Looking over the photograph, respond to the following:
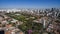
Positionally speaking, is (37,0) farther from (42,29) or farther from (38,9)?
(42,29)

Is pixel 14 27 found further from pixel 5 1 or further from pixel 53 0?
pixel 53 0

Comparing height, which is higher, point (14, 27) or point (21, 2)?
point (21, 2)

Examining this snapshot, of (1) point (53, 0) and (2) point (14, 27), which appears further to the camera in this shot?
(1) point (53, 0)

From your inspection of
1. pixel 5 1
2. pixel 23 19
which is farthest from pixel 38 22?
pixel 5 1

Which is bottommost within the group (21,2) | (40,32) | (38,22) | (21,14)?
(40,32)

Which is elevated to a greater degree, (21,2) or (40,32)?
(21,2)

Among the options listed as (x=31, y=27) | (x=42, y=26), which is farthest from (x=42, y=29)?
(x=31, y=27)
